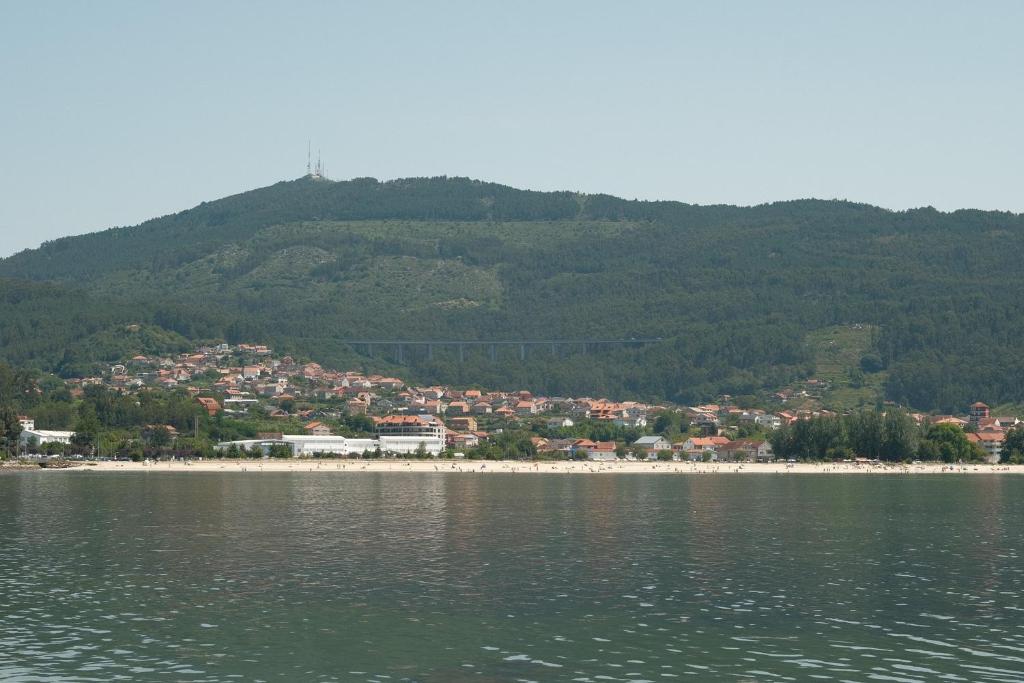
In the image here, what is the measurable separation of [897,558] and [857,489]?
199 feet

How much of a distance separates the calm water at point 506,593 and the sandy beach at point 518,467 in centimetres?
6704

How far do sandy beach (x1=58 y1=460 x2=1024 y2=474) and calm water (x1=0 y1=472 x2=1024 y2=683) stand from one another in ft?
220

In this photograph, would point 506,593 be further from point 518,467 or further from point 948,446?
point 948,446

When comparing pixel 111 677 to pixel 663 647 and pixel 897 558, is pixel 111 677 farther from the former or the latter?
pixel 897 558

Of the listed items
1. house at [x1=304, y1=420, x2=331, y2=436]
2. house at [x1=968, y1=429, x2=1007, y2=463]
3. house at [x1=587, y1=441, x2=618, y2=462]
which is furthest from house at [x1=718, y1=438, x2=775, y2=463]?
house at [x1=304, y1=420, x2=331, y2=436]

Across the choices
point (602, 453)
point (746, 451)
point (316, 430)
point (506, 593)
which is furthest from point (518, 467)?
point (506, 593)

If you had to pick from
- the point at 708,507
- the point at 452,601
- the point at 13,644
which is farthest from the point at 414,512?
the point at 13,644

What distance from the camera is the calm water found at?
3506 centimetres

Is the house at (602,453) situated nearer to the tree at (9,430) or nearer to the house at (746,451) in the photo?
the house at (746,451)

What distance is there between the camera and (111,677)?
109 ft

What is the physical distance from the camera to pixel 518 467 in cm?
16688

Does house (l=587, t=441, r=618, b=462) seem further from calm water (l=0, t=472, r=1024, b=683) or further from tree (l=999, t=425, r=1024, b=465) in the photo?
calm water (l=0, t=472, r=1024, b=683)

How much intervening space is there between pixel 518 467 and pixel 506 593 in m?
120

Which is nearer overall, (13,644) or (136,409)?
(13,644)
